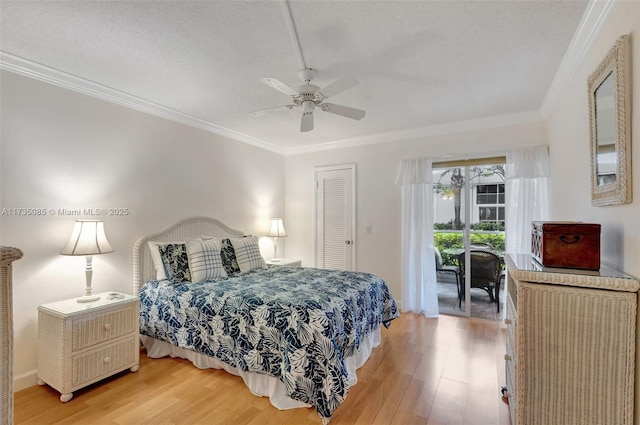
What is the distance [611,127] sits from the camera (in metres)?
1.58

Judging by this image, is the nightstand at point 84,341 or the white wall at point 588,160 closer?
the white wall at point 588,160

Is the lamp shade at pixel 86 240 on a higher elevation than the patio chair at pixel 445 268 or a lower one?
higher

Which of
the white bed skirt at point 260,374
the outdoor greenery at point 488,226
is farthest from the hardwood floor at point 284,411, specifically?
→ the outdoor greenery at point 488,226

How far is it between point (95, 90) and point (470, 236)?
4.64m

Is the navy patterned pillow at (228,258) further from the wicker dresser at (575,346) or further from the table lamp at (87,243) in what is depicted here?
the wicker dresser at (575,346)

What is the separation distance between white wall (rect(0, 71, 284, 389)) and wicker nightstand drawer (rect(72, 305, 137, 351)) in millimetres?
520

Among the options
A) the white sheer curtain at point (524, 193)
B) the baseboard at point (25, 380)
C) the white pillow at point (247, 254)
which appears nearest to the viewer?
the baseboard at point (25, 380)

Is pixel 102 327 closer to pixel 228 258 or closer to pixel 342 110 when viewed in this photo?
pixel 228 258

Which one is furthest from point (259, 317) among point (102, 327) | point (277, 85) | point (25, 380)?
point (25, 380)

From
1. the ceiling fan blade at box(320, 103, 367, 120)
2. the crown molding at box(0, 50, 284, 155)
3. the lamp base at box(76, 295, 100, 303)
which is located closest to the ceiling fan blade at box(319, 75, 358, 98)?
the ceiling fan blade at box(320, 103, 367, 120)

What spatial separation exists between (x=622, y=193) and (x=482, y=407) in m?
1.69

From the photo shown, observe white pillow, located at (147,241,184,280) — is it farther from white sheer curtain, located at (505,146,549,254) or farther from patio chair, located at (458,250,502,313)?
white sheer curtain, located at (505,146,549,254)

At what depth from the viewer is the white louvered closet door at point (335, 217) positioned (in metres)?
4.84

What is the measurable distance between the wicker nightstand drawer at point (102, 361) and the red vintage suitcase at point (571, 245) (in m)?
3.15
